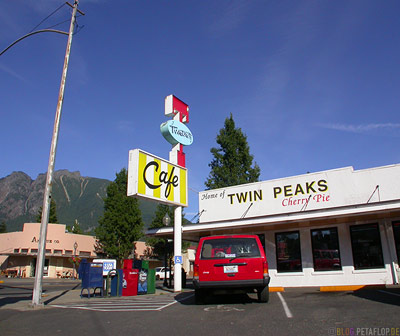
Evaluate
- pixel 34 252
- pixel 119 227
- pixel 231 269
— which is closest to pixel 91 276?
pixel 231 269

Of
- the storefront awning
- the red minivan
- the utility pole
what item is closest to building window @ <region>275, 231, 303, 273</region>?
the storefront awning

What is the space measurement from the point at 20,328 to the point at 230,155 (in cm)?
3287

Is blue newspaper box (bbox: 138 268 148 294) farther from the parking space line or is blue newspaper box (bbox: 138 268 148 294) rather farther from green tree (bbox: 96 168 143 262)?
green tree (bbox: 96 168 143 262)

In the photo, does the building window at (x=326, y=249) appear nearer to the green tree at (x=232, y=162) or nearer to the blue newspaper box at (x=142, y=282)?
the blue newspaper box at (x=142, y=282)

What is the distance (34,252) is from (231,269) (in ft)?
131

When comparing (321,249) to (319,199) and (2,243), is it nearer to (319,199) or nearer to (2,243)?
(319,199)

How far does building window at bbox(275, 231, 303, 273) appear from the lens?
1538 cm

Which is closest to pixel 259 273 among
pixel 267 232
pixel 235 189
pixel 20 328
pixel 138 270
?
pixel 20 328

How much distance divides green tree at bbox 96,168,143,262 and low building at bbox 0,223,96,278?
5.82 metres

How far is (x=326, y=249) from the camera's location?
14.9m

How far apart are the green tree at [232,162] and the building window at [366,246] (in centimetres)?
2251

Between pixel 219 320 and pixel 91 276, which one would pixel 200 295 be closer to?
pixel 219 320

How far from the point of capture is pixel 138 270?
45.1 feet

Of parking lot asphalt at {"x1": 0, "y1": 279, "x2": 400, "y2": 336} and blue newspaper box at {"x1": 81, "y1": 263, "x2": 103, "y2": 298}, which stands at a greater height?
blue newspaper box at {"x1": 81, "y1": 263, "x2": 103, "y2": 298}
